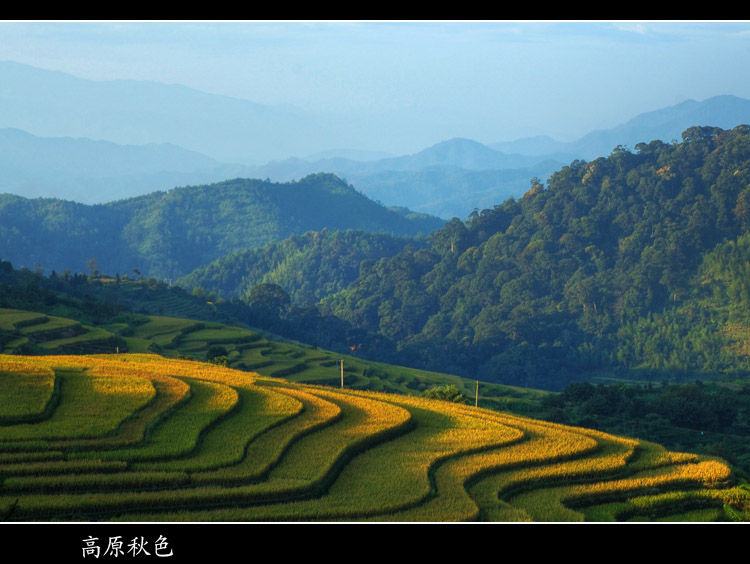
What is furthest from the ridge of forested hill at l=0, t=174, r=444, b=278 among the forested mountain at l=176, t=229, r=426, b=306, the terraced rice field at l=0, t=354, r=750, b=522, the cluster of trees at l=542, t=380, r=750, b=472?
the terraced rice field at l=0, t=354, r=750, b=522

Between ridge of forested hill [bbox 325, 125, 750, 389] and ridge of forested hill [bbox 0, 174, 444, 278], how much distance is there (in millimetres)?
43157

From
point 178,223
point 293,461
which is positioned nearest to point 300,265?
point 178,223

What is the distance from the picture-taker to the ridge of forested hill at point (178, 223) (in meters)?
115

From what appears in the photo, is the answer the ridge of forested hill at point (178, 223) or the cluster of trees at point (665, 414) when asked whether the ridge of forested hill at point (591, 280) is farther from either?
the ridge of forested hill at point (178, 223)

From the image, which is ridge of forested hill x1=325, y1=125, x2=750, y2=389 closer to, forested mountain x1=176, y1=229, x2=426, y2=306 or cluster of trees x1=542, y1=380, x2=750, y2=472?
forested mountain x1=176, y1=229, x2=426, y2=306

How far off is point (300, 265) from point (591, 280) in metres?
42.5

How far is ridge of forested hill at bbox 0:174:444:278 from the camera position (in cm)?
11500

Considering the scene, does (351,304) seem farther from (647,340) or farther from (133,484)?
(133,484)

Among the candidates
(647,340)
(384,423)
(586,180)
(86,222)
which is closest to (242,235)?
(86,222)

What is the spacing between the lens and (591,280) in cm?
7756

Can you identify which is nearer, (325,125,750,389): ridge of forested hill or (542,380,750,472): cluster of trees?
(542,380,750,472): cluster of trees

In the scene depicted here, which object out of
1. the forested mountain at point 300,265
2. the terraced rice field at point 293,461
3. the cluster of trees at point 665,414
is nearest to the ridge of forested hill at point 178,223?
the forested mountain at point 300,265

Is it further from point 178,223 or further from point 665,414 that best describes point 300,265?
point 665,414

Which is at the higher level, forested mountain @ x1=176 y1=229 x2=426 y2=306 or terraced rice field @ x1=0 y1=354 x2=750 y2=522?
forested mountain @ x1=176 y1=229 x2=426 y2=306
